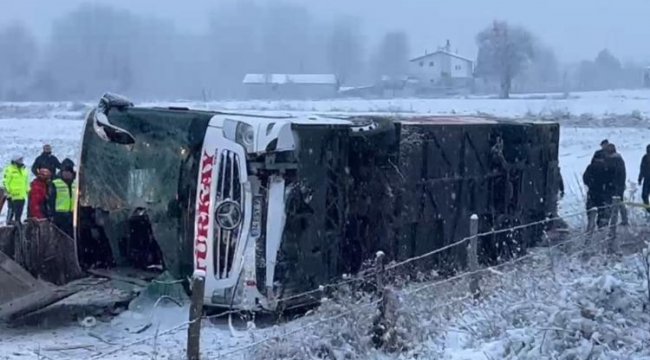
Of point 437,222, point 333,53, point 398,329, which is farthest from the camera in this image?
point 333,53

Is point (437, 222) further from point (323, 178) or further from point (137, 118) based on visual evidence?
point (137, 118)

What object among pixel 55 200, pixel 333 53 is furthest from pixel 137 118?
pixel 333 53

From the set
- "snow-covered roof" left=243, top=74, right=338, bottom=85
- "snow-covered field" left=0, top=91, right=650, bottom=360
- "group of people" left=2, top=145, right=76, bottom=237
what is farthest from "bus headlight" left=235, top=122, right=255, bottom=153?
"snow-covered roof" left=243, top=74, right=338, bottom=85

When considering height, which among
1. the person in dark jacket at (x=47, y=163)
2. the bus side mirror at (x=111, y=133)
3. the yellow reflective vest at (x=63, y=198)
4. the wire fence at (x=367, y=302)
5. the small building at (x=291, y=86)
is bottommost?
the small building at (x=291, y=86)

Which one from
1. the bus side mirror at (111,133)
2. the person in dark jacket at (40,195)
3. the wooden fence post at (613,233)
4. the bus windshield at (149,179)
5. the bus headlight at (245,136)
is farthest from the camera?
the person in dark jacket at (40,195)

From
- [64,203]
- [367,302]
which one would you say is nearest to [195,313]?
[367,302]

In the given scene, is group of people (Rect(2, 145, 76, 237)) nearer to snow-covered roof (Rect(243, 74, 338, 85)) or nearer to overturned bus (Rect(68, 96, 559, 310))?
overturned bus (Rect(68, 96, 559, 310))

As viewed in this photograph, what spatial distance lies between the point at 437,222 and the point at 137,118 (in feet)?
12.2

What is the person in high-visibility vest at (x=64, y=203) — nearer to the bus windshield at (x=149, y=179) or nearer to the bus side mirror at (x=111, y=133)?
the bus windshield at (x=149, y=179)

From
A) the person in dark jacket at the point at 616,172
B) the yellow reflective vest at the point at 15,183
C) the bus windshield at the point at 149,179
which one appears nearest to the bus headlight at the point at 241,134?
the bus windshield at the point at 149,179

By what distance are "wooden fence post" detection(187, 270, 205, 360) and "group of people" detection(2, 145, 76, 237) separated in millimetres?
5439

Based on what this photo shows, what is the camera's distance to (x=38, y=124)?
1842 inches

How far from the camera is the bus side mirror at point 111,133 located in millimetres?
10344

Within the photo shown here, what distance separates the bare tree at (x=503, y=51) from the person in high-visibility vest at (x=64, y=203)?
81982mm
